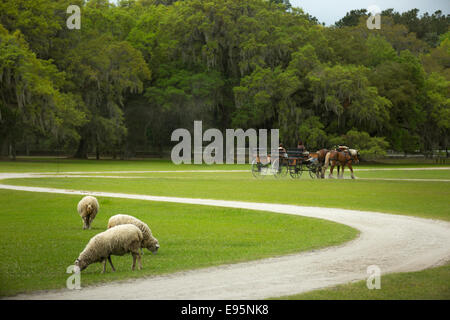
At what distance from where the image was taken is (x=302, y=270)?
988cm

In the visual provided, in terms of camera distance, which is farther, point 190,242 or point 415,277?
point 190,242

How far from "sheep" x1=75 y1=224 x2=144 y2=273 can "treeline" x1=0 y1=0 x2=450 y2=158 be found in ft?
141

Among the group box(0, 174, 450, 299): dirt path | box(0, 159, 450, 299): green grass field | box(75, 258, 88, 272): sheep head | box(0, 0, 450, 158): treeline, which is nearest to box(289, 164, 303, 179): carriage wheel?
box(0, 159, 450, 299): green grass field

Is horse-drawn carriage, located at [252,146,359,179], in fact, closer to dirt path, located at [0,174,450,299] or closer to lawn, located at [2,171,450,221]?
lawn, located at [2,171,450,221]

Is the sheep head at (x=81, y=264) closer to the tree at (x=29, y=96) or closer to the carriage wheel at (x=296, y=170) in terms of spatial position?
the carriage wheel at (x=296, y=170)

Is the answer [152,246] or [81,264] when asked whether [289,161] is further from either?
[81,264]

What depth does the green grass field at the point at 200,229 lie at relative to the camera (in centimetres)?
934

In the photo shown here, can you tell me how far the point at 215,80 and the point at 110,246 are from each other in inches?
2242

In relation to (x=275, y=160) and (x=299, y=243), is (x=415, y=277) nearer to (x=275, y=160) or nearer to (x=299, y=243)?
A: (x=299, y=243)

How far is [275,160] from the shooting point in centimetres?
3434

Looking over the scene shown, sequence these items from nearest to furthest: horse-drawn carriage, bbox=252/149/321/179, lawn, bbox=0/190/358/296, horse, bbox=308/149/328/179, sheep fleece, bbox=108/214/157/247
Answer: lawn, bbox=0/190/358/296 < sheep fleece, bbox=108/214/157/247 < horse-drawn carriage, bbox=252/149/321/179 < horse, bbox=308/149/328/179

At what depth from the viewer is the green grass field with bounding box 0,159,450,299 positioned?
30.7ft
